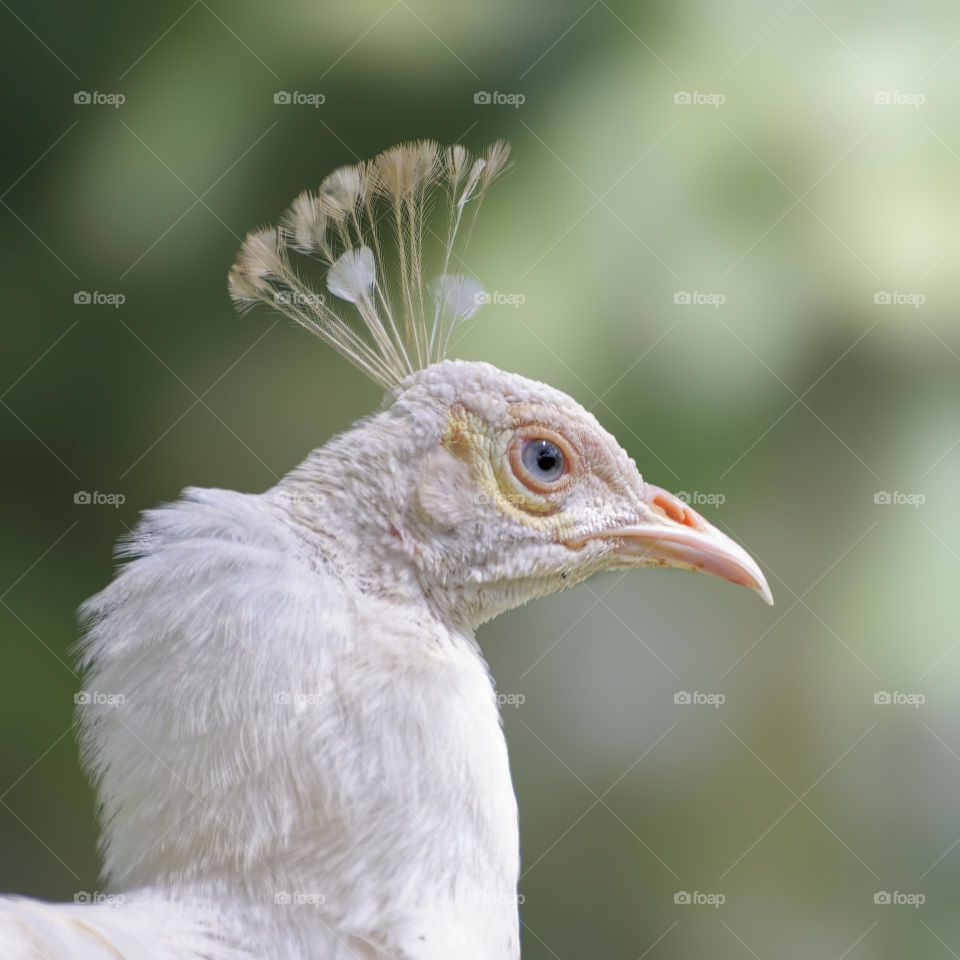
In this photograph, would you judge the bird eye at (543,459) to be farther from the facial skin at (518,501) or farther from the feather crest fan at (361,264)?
the feather crest fan at (361,264)

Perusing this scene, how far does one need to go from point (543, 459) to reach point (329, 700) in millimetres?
272

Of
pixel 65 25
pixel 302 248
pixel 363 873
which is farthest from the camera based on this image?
pixel 65 25

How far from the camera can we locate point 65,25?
1.71 meters

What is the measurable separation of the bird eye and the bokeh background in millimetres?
817

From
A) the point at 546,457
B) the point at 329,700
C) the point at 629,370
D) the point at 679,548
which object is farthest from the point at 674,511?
the point at 629,370

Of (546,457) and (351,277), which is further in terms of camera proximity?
(351,277)

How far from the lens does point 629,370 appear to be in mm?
1799

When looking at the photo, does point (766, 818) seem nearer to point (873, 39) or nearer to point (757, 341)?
point (757, 341)

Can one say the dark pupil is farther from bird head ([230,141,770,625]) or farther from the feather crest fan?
the feather crest fan

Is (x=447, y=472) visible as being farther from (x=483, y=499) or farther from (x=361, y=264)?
(x=361, y=264)

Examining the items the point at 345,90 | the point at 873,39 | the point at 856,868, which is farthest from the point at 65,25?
the point at 856,868

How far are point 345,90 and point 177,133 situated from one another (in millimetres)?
280

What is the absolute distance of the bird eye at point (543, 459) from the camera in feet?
2.94

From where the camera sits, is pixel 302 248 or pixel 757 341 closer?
pixel 302 248
